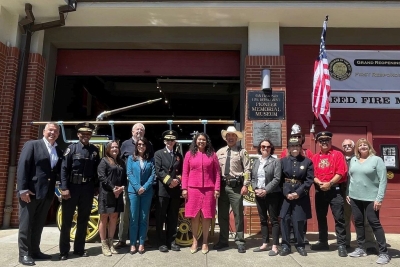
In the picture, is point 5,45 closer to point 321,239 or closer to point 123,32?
point 123,32

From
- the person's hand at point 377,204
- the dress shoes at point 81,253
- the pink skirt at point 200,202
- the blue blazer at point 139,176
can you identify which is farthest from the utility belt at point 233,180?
the dress shoes at point 81,253

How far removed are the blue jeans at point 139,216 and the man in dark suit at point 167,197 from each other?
21 cm

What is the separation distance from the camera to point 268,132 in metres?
7.10

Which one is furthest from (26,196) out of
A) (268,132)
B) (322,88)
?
(322,88)

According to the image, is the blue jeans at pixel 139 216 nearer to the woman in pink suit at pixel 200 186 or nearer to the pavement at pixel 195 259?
the pavement at pixel 195 259

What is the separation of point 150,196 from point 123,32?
432cm

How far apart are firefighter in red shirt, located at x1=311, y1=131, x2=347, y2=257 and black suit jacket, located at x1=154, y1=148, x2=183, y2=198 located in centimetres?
217

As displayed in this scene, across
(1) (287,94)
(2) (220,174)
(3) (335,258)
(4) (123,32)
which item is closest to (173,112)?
(4) (123,32)

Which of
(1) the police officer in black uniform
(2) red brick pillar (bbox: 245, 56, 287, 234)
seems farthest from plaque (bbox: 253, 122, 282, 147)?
(1) the police officer in black uniform

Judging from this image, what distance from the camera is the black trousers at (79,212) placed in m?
4.87

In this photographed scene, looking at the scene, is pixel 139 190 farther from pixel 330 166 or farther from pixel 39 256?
pixel 330 166

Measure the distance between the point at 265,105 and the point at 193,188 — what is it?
9.37ft

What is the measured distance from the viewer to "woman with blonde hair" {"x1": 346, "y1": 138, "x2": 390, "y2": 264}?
4.93m

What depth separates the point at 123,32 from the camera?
26.0 feet
